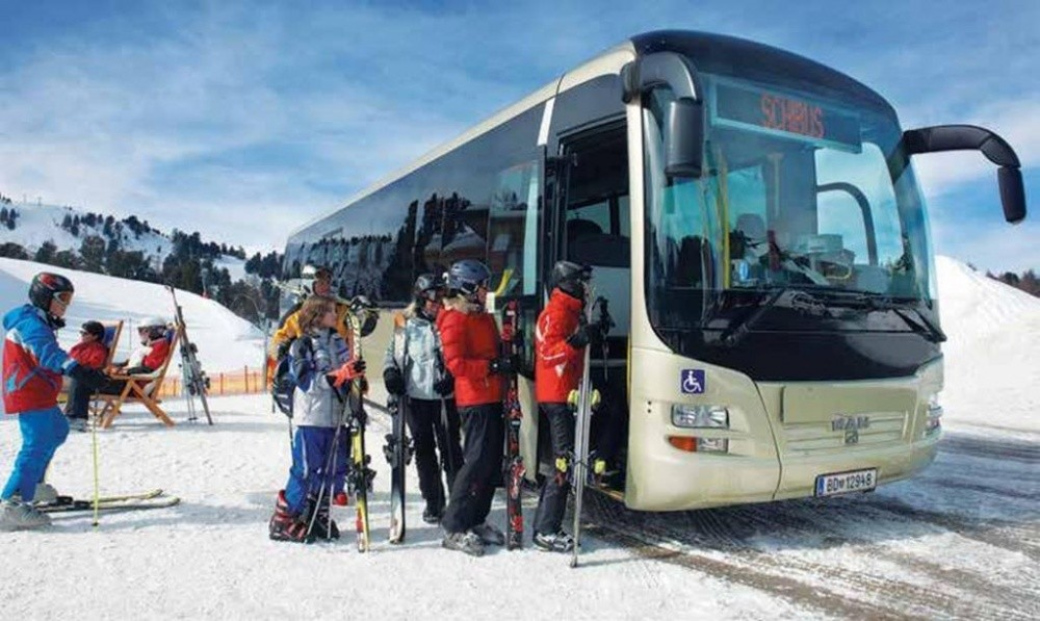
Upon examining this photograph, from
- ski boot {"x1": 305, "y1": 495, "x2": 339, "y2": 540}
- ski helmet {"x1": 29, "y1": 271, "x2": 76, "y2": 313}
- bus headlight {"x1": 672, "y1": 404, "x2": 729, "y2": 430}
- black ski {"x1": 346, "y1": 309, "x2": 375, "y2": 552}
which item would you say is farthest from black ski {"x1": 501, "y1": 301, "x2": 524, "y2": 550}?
ski helmet {"x1": 29, "y1": 271, "x2": 76, "y2": 313}

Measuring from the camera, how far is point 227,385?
24.5 metres

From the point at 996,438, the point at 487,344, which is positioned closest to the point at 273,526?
the point at 487,344

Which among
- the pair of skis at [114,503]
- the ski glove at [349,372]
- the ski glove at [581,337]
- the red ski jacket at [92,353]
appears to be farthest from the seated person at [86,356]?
the ski glove at [581,337]

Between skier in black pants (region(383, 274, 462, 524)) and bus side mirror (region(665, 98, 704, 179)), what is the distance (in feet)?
7.01

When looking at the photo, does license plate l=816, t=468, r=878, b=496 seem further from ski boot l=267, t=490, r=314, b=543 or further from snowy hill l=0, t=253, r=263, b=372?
snowy hill l=0, t=253, r=263, b=372

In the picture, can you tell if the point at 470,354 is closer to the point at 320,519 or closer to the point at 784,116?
the point at 320,519

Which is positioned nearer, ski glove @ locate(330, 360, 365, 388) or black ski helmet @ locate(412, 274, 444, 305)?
ski glove @ locate(330, 360, 365, 388)

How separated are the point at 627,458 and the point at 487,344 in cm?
129

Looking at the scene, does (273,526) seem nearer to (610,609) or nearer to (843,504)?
(610,609)

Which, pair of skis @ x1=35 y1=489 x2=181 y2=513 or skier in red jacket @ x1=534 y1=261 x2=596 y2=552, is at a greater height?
skier in red jacket @ x1=534 y1=261 x2=596 y2=552

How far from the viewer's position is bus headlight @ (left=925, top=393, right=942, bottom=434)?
18.7 ft

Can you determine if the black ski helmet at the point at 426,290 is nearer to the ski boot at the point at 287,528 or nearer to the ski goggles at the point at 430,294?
the ski goggles at the point at 430,294

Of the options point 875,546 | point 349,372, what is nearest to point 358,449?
point 349,372

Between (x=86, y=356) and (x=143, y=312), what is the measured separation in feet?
242
